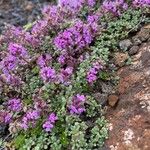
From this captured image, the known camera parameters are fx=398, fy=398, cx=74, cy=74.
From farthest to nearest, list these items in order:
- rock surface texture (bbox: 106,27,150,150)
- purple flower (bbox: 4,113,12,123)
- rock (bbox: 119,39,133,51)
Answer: rock (bbox: 119,39,133,51), purple flower (bbox: 4,113,12,123), rock surface texture (bbox: 106,27,150,150)

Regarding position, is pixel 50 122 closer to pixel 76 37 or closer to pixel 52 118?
pixel 52 118

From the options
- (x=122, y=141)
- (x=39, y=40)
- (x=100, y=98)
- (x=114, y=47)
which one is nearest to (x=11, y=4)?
(x=39, y=40)

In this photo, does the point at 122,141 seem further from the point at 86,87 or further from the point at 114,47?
the point at 114,47

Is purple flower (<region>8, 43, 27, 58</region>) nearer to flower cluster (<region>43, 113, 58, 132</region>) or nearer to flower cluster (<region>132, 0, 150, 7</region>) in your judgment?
flower cluster (<region>43, 113, 58, 132</region>)

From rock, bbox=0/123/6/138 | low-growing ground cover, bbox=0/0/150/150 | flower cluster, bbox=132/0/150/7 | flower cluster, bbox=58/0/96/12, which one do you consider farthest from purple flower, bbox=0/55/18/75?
flower cluster, bbox=132/0/150/7

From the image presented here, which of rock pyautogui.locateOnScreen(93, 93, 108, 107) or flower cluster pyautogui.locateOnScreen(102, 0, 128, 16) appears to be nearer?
rock pyautogui.locateOnScreen(93, 93, 108, 107)

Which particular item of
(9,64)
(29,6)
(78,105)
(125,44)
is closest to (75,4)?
(125,44)

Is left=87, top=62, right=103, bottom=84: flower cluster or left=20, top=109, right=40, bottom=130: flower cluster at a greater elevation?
left=87, top=62, right=103, bottom=84: flower cluster
